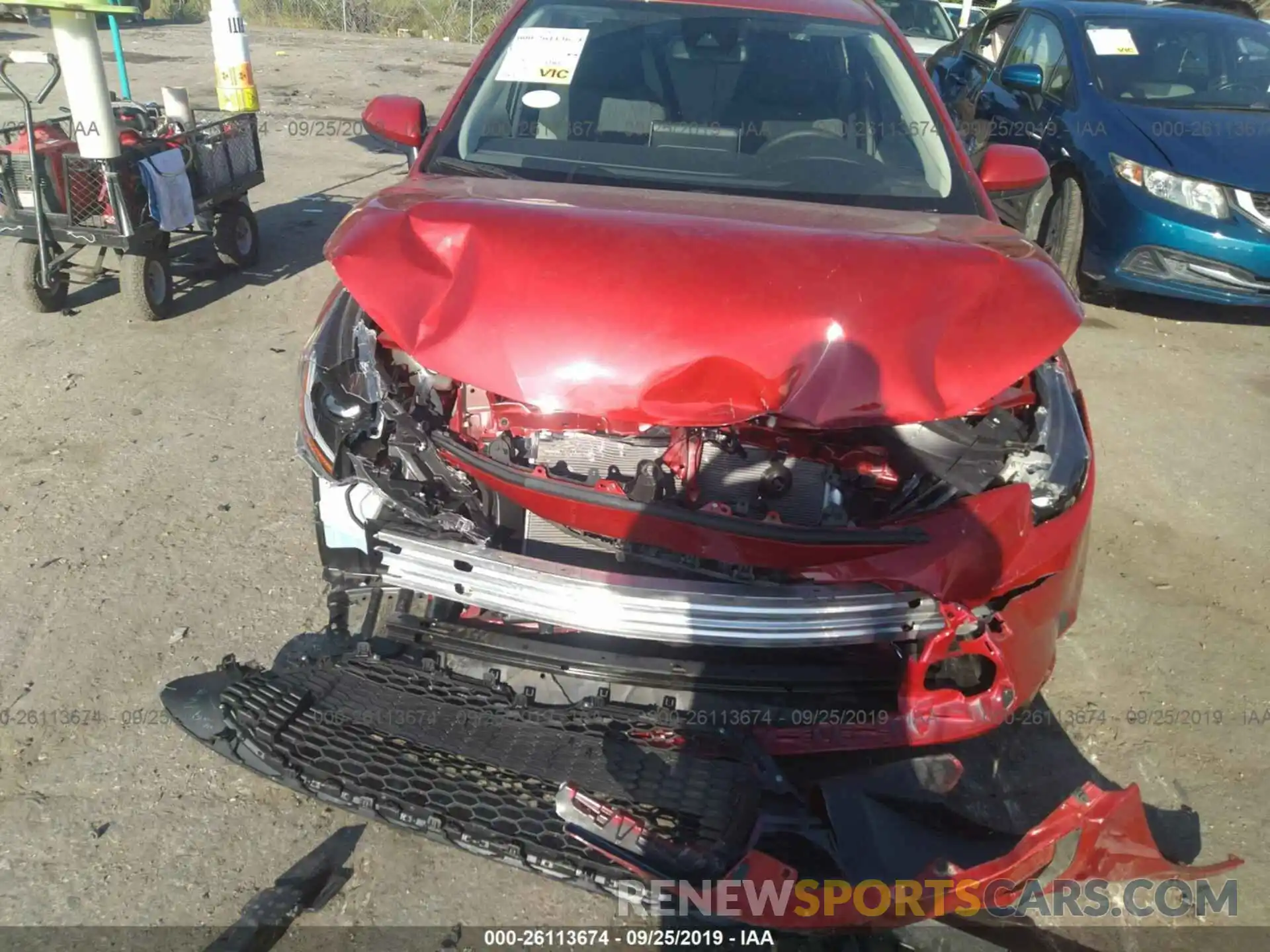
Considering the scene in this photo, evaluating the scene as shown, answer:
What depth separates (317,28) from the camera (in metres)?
20.0

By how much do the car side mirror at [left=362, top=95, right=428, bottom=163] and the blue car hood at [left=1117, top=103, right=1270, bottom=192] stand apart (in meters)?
4.39

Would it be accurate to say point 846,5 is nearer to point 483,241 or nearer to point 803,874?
point 483,241

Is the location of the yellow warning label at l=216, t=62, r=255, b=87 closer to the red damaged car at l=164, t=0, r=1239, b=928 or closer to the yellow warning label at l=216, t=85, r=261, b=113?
the yellow warning label at l=216, t=85, r=261, b=113

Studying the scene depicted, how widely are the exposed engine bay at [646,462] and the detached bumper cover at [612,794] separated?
0.43 m

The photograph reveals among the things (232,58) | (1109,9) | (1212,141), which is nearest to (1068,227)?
(1212,141)

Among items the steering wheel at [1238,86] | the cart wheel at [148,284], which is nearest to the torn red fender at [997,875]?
the cart wheel at [148,284]

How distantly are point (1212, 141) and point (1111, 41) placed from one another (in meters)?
1.20

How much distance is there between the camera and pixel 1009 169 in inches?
122

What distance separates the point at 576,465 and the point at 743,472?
1.39ft

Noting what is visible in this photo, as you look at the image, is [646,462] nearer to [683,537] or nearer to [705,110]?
[683,537]

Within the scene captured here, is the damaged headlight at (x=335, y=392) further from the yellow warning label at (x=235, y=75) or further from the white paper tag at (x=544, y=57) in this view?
the yellow warning label at (x=235, y=75)

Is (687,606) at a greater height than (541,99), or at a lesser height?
lesser

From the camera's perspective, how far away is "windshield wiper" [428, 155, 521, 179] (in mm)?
2953

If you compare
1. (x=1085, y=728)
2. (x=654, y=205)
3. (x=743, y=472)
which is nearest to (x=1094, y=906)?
(x=1085, y=728)
